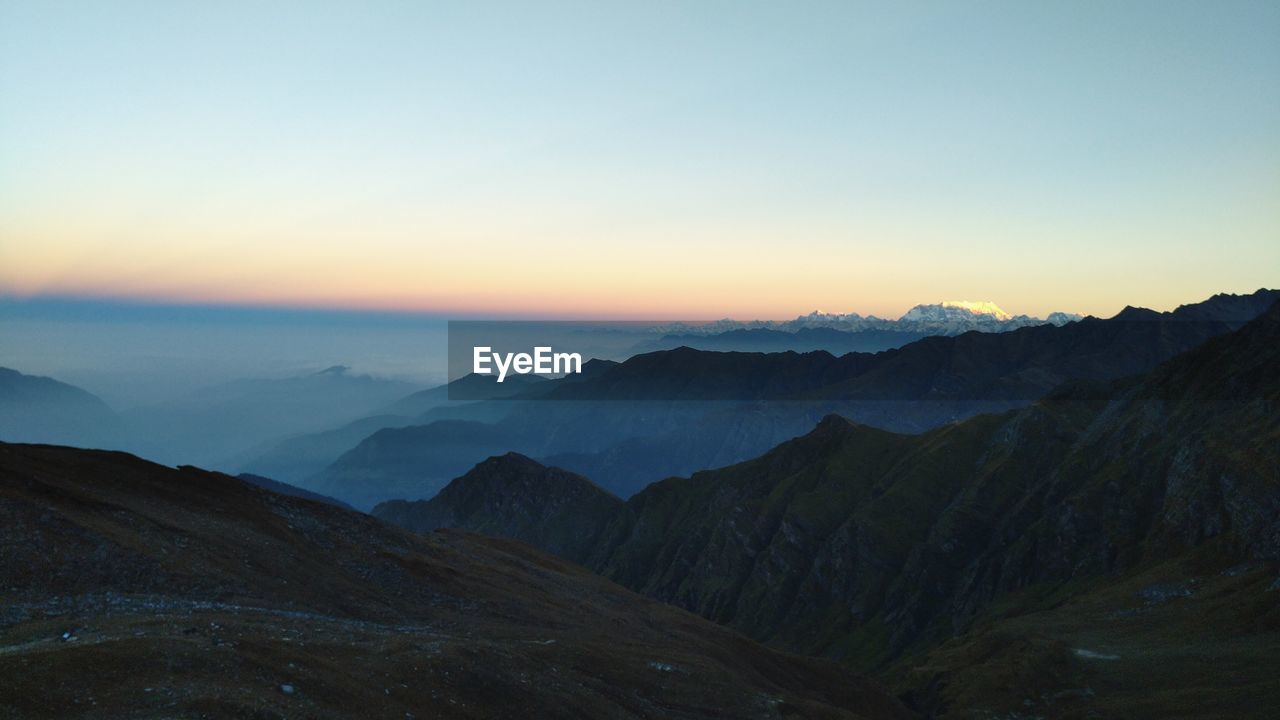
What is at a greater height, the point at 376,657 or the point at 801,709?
the point at 376,657

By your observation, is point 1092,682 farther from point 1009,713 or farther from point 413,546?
point 413,546

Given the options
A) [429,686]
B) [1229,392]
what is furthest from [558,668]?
[1229,392]

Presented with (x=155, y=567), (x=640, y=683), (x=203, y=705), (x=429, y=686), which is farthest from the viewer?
(x=640, y=683)

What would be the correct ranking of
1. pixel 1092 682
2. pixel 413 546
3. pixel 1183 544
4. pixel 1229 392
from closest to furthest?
pixel 413 546 → pixel 1092 682 → pixel 1183 544 → pixel 1229 392

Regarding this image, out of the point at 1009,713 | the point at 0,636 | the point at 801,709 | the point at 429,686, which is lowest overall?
the point at 1009,713

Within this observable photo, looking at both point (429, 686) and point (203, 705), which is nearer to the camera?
point (203, 705)

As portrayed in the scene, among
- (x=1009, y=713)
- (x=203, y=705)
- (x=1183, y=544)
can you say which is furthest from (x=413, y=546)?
(x=1183, y=544)
